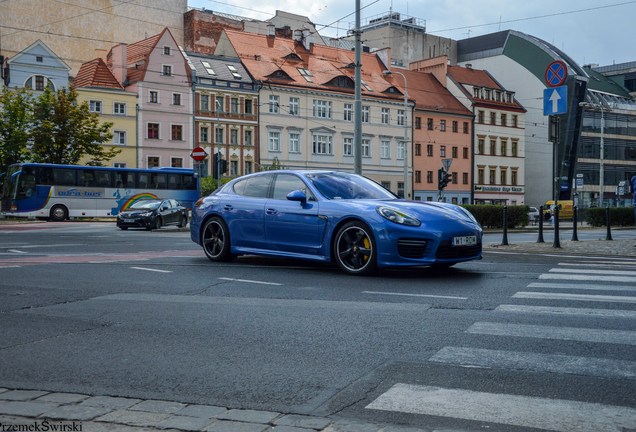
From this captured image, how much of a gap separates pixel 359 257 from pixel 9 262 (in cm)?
642

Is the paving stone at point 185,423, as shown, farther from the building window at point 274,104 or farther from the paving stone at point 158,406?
the building window at point 274,104

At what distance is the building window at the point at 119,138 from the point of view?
60.6 meters

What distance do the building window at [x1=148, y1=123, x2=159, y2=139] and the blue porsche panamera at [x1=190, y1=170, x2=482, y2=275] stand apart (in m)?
50.9

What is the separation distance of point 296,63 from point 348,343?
217ft

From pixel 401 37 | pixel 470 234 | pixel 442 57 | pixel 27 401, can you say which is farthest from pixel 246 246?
pixel 401 37

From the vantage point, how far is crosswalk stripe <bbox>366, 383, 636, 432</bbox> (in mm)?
3877

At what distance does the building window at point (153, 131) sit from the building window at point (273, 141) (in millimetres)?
9702

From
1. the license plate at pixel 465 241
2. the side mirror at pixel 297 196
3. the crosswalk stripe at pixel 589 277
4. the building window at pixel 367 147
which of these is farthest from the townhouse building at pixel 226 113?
the crosswalk stripe at pixel 589 277

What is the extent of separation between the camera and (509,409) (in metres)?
4.12

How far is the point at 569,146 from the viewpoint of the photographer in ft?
267

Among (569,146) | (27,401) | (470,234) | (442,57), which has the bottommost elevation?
(27,401)

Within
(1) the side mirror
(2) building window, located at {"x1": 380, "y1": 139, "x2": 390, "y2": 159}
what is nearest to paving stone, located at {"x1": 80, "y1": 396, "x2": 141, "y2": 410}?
(1) the side mirror

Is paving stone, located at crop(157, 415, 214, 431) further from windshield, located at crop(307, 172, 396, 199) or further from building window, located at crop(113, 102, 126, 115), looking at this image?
building window, located at crop(113, 102, 126, 115)

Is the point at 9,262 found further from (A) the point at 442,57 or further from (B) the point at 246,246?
(A) the point at 442,57
